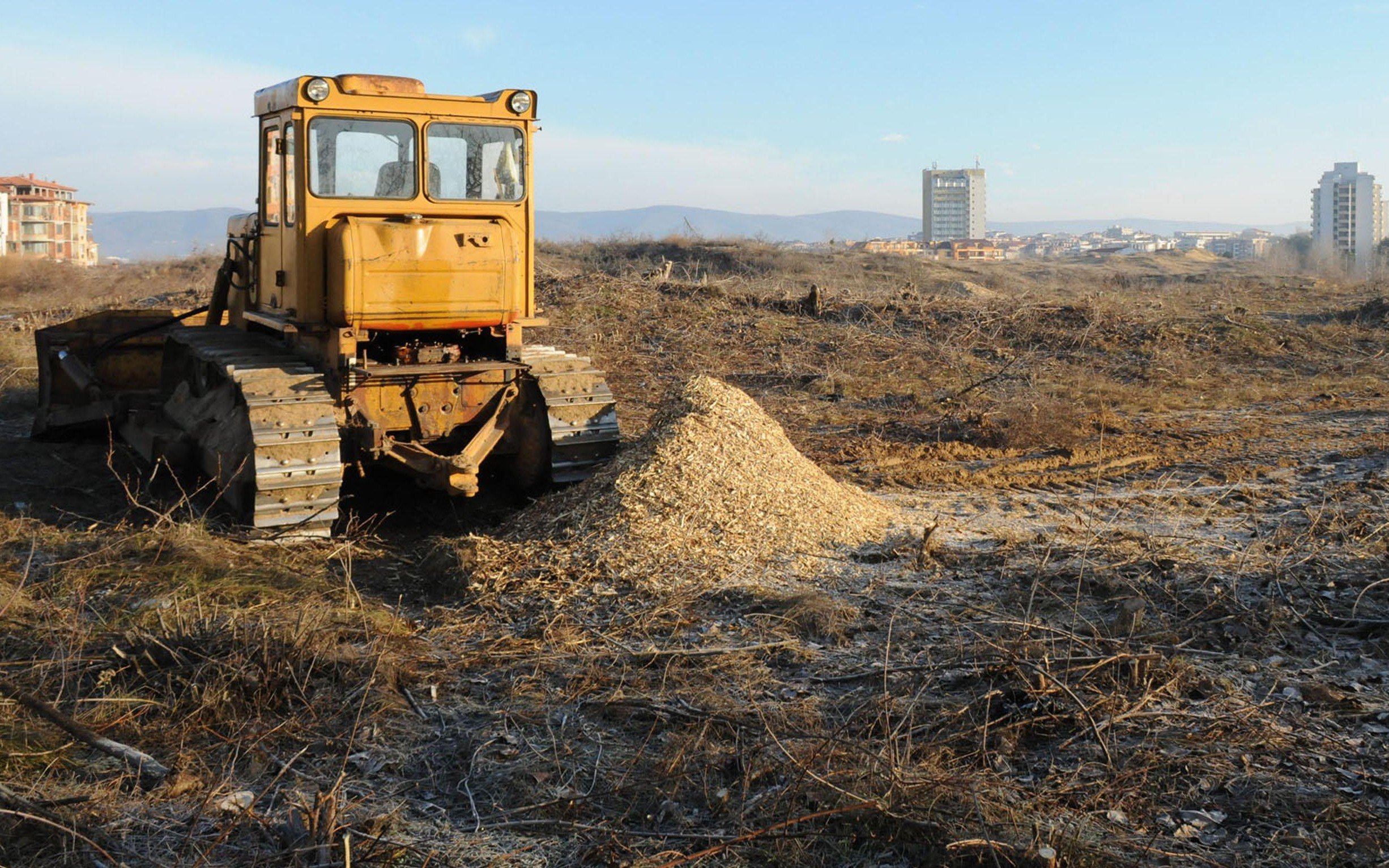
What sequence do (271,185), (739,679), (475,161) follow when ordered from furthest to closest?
1. (271,185)
2. (475,161)
3. (739,679)

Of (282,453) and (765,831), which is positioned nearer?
(765,831)

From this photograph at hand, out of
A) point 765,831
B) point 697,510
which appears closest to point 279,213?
point 697,510

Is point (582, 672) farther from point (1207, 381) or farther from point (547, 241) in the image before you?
point (547, 241)

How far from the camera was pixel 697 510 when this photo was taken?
7242 millimetres

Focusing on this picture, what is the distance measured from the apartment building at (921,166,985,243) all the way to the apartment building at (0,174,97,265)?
2840 inches

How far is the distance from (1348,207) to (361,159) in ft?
346

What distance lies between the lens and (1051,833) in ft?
12.7

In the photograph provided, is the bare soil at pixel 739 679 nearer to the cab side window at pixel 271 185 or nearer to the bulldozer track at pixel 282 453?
the bulldozer track at pixel 282 453

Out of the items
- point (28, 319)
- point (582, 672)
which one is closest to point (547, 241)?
point (28, 319)

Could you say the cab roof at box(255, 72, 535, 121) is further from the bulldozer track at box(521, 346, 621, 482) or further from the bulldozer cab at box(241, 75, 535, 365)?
the bulldozer track at box(521, 346, 621, 482)

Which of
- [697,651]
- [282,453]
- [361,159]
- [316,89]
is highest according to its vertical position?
[316,89]

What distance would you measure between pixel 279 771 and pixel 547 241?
33076 millimetres

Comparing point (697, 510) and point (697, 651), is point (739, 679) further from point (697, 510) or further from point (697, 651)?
point (697, 510)

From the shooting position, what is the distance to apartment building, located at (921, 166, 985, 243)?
411ft
